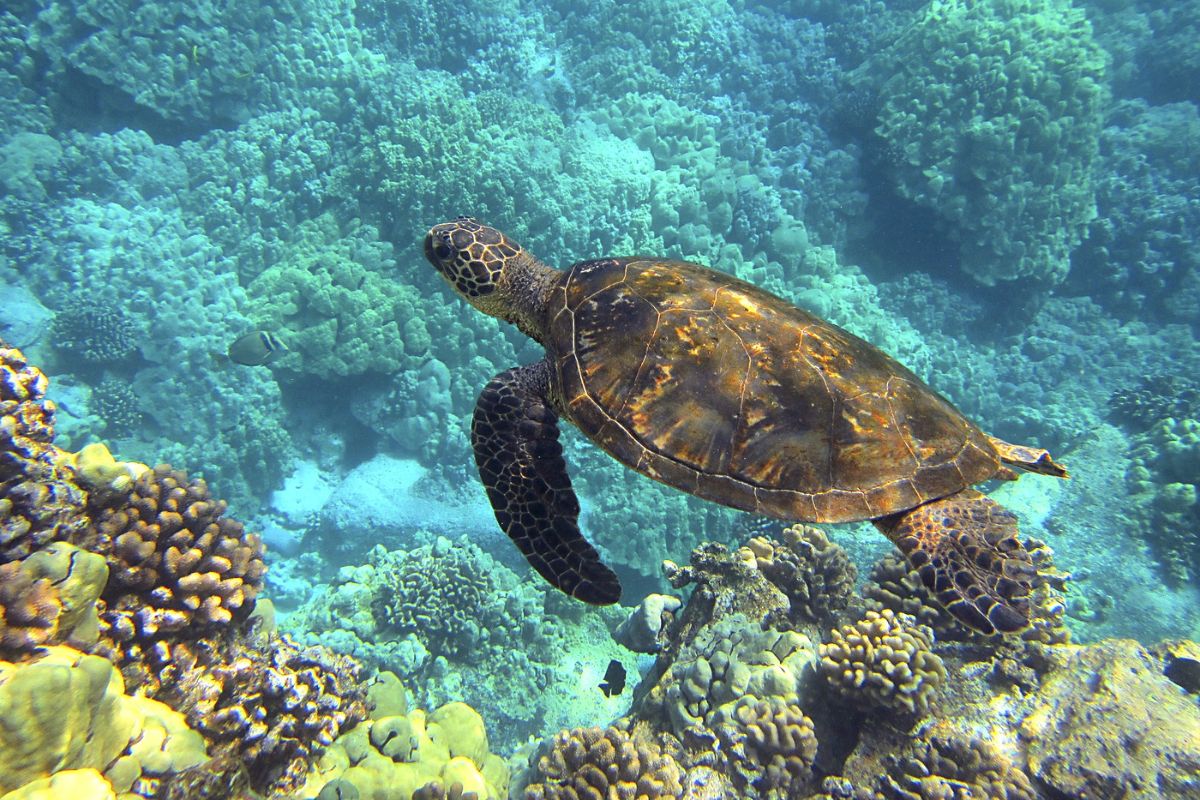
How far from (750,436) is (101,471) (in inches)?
151

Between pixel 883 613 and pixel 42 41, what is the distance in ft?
57.2

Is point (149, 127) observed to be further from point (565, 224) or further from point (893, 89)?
point (893, 89)

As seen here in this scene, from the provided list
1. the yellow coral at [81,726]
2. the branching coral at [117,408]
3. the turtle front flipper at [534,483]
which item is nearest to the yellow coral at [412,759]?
the yellow coral at [81,726]

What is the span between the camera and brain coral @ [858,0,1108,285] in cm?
1205

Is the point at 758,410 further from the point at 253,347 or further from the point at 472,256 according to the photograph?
the point at 253,347

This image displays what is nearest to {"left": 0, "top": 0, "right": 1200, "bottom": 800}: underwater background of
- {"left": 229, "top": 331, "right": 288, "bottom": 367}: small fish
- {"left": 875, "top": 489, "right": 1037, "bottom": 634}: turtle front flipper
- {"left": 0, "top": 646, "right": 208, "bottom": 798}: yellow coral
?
{"left": 0, "top": 646, "right": 208, "bottom": 798}: yellow coral

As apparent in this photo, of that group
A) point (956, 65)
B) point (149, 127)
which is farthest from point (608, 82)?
point (149, 127)

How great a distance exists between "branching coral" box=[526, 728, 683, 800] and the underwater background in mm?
30

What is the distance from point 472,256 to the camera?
4.23 metres

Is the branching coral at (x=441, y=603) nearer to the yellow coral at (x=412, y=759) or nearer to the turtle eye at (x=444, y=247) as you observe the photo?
the yellow coral at (x=412, y=759)

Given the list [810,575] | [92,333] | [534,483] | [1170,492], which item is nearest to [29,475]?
[534,483]

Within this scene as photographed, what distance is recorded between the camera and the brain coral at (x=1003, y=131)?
39.5 ft

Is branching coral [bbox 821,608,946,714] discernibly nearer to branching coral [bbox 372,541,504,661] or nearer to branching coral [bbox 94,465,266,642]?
branching coral [bbox 94,465,266,642]

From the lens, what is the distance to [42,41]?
11.3 meters
